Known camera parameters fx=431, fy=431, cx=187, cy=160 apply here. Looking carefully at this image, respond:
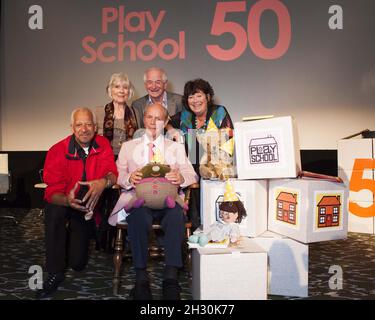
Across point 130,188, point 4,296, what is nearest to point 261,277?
point 130,188

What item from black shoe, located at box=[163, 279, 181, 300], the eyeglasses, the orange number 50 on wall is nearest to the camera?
black shoe, located at box=[163, 279, 181, 300]

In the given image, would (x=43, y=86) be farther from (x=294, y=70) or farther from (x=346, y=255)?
(x=346, y=255)

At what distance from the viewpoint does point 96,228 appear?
123 inches

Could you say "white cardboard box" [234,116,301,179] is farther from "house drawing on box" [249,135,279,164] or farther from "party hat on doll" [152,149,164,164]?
"party hat on doll" [152,149,164,164]

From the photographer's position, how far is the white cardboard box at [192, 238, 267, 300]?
2297 millimetres

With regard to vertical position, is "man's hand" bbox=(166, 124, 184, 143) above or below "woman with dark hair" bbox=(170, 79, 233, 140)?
below

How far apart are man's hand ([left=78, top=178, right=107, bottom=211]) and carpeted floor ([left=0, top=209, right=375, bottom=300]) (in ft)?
1.79

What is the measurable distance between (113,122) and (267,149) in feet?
5.53

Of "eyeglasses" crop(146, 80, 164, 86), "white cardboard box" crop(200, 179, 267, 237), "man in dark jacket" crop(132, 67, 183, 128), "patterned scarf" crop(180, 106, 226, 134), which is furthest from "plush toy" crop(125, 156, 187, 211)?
"eyeglasses" crop(146, 80, 164, 86)

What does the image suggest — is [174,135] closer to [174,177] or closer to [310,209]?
[174,177]

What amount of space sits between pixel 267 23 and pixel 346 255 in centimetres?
328

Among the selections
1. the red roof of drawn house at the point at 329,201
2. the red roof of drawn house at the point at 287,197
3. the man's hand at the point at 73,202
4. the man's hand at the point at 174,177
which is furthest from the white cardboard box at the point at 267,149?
the man's hand at the point at 73,202

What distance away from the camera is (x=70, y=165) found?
301 cm

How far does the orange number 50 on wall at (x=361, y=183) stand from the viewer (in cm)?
479
